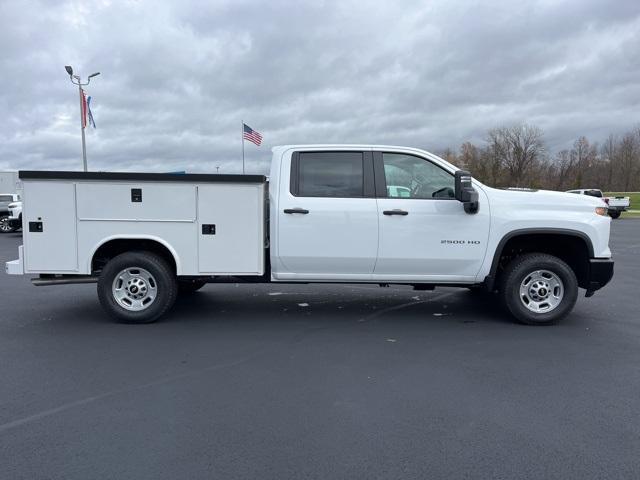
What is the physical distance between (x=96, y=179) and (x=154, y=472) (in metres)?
3.83

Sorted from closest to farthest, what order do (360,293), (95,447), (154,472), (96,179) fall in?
(154,472), (95,447), (96,179), (360,293)

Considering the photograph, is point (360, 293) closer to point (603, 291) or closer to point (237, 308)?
point (237, 308)

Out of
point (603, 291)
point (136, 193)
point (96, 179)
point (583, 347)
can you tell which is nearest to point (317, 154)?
point (136, 193)

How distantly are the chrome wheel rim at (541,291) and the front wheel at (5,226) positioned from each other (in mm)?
22521

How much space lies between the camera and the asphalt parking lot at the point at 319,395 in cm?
297

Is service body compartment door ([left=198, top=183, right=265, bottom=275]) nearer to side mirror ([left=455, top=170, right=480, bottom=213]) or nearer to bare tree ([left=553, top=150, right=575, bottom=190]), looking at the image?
side mirror ([left=455, top=170, right=480, bottom=213])

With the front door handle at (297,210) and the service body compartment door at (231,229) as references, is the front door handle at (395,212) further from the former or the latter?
the service body compartment door at (231,229)

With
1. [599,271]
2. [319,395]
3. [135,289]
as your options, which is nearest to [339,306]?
[135,289]

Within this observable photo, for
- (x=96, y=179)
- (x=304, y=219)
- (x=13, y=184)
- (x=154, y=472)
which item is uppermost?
(x=13, y=184)

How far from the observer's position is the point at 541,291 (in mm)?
5949

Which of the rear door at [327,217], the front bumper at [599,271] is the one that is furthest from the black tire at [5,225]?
the front bumper at [599,271]

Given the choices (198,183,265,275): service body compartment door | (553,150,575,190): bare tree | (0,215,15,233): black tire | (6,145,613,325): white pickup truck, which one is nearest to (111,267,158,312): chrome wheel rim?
(6,145,613,325): white pickup truck

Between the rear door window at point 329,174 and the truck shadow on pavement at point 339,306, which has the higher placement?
the rear door window at point 329,174

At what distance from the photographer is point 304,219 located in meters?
5.77
